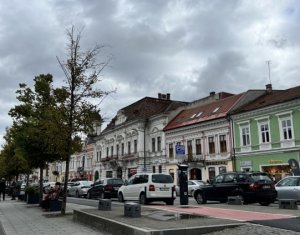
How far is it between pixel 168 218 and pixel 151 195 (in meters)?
10.2

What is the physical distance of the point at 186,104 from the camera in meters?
54.0

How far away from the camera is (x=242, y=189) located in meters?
19.6

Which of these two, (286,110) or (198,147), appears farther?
(198,147)

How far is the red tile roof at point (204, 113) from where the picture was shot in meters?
41.2

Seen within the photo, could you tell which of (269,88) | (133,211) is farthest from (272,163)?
(133,211)

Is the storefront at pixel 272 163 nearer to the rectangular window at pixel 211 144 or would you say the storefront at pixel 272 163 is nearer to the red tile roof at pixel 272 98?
the rectangular window at pixel 211 144

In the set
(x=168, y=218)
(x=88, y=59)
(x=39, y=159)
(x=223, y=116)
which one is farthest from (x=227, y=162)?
(x=168, y=218)

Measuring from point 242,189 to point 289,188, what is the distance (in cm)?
220

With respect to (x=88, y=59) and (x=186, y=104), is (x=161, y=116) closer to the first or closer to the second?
(x=186, y=104)

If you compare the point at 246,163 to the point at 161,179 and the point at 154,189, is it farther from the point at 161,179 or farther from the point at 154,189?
the point at 154,189

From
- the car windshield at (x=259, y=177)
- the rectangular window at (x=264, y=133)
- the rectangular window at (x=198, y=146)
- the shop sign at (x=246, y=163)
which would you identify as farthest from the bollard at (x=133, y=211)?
the rectangular window at (x=198, y=146)

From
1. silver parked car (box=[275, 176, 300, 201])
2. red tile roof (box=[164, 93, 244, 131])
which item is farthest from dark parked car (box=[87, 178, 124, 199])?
red tile roof (box=[164, 93, 244, 131])

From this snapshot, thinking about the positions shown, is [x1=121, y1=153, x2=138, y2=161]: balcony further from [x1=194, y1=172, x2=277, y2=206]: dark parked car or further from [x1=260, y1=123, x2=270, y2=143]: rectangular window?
[x1=194, y1=172, x2=277, y2=206]: dark parked car

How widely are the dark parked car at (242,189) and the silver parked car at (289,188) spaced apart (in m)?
0.47
